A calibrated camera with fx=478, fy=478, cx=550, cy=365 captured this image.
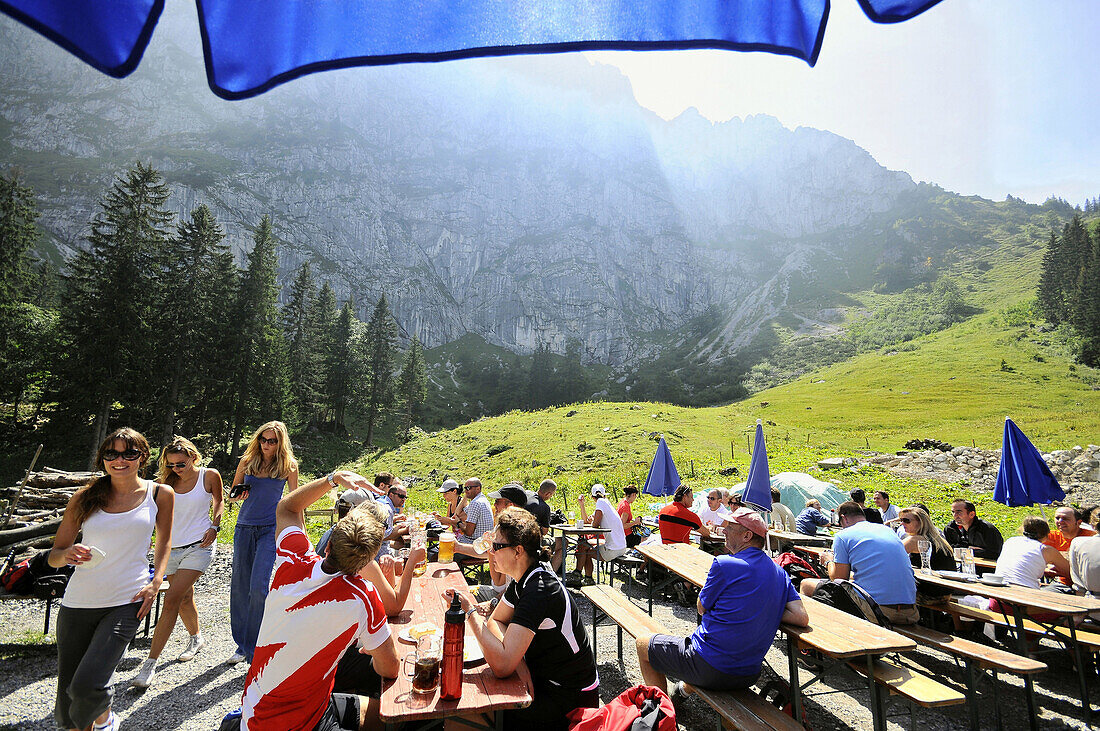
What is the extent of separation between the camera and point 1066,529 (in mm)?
6297

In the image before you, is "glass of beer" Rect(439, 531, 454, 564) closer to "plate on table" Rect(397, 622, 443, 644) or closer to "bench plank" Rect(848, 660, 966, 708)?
"plate on table" Rect(397, 622, 443, 644)

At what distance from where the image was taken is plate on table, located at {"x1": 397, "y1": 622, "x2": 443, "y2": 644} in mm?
3119

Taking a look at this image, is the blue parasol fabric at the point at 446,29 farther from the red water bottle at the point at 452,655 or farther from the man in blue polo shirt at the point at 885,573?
the man in blue polo shirt at the point at 885,573

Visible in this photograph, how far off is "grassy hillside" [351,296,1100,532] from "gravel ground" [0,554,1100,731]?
12202 mm

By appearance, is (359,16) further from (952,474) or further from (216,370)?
(216,370)

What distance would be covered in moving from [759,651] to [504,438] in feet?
83.2

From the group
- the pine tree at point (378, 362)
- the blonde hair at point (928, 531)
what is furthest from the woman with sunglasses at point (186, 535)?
the pine tree at point (378, 362)

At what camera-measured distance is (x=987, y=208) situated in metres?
137

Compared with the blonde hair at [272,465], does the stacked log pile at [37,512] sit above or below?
below

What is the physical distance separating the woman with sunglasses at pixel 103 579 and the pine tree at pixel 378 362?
39986mm

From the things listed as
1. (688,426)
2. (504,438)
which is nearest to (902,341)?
(688,426)

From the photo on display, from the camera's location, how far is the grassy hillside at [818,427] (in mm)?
20891

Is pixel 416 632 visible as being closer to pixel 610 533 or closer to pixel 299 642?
pixel 299 642

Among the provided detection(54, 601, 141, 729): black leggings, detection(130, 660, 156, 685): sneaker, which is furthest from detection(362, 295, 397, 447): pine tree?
detection(54, 601, 141, 729): black leggings
